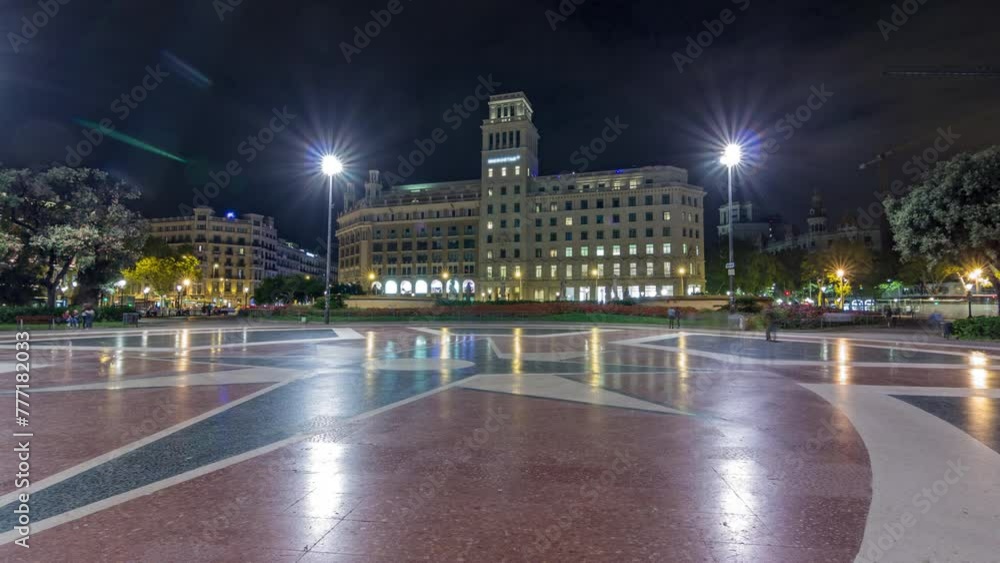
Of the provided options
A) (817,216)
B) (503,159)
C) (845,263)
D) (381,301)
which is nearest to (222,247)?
(503,159)

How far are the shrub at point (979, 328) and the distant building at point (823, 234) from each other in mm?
79249

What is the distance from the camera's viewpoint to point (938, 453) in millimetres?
6453

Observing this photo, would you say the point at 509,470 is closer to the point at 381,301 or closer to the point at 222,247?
the point at 381,301

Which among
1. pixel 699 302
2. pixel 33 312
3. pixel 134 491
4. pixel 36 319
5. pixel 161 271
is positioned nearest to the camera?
pixel 134 491

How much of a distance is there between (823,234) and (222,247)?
161 metres

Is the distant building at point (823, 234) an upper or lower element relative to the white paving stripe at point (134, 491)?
upper

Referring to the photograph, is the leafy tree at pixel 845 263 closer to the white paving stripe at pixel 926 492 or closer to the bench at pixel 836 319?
the bench at pixel 836 319

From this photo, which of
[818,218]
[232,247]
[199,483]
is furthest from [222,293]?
[818,218]

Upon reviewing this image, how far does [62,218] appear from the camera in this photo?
40000 millimetres

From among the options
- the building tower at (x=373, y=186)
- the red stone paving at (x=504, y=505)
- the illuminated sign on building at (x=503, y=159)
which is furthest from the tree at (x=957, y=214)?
the building tower at (x=373, y=186)

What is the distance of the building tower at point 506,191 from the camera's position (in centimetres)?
10044

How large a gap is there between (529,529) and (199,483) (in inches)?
142

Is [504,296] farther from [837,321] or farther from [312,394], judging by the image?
[312,394]

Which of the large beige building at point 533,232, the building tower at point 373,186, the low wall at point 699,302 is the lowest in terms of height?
the low wall at point 699,302
